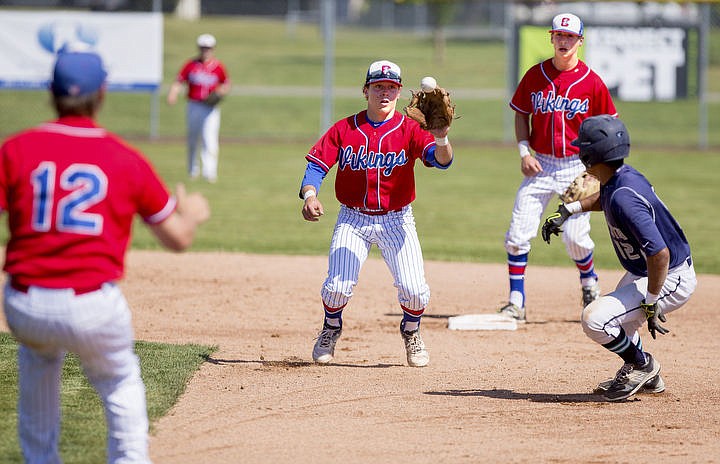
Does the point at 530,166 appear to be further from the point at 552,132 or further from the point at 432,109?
the point at 432,109

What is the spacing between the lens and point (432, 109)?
20.2ft

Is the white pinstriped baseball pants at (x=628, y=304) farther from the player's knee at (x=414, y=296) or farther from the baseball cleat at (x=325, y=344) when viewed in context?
the baseball cleat at (x=325, y=344)

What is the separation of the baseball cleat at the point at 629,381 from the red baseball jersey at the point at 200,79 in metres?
11.5

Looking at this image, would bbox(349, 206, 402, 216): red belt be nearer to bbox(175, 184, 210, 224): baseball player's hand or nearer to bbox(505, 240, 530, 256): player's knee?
bbox(505, 240, 530, 256): player's knee

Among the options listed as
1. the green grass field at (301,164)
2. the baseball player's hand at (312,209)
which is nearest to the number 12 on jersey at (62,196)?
the green grass field at (301,164)

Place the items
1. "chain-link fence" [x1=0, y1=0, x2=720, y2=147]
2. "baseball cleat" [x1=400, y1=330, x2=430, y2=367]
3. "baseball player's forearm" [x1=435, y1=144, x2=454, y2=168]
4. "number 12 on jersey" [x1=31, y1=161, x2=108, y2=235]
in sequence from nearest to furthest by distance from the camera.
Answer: "number 12 on jersey" [x1=31, y1=161, x2=108, y2=235] → "baseball player's forearm" [x1=435, y1=144, x2=454, y2=168] → "baseball cleat" [x1=400, y1=330, x2=430, y2=367] → "chain-link fence" [x1=0, y1=0, x2=720, y2=147]

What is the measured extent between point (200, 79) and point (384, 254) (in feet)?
34.2

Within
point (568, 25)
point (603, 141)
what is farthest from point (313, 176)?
point (568, 25)

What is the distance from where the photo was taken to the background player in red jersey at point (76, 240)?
369 cm

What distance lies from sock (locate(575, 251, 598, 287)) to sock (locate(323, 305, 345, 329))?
2630 mm

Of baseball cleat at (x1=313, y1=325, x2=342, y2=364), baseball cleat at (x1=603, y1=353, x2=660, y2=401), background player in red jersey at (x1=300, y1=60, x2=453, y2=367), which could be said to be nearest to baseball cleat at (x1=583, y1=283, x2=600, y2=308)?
background player in red jersey at (x1=300, y1=60, x2=453, y2=367)

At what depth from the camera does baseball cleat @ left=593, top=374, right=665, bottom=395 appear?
602cm

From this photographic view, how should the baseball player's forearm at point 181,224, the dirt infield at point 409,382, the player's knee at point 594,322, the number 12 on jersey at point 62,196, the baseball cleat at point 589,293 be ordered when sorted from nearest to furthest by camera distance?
the number 12 on jersey at point 62,196 < the baseball player's forearm at point 181,224 < the dirt infield at point 409,382 < the player's knee at point 594,322 < the baseball cleat at point 589,293

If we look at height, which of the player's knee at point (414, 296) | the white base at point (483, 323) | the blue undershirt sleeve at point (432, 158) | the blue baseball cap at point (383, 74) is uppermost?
the blue baseball cap at point (383, 74)
